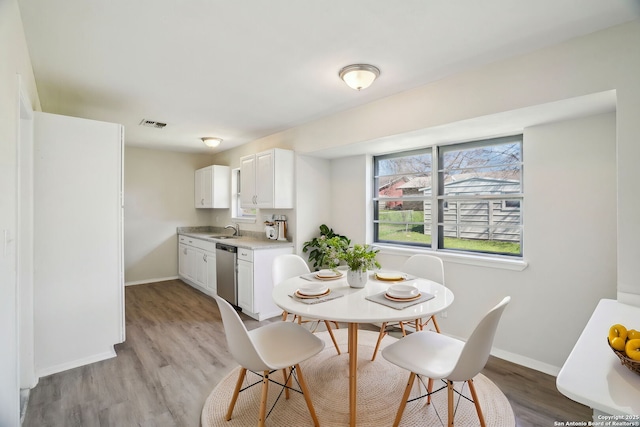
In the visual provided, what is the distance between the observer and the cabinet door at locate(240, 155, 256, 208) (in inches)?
169

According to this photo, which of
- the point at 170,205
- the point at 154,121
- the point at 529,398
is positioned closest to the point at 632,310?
the point at 529,398

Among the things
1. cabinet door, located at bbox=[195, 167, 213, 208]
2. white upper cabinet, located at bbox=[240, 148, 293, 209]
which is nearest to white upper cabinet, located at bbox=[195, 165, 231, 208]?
cabinet door, located at bbox=[195, 167, 213, 208]

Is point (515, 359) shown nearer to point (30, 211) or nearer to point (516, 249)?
point (516, 249)

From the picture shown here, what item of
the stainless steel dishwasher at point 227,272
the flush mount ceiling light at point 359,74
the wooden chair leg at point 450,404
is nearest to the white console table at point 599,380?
the wooden chair leg at point 450,404

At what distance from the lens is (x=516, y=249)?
278 cm

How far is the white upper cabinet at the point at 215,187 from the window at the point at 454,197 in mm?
2807

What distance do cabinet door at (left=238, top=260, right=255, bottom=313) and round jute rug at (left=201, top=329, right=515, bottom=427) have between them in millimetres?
1293

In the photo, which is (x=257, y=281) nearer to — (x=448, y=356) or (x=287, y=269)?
(x=287, y=269)

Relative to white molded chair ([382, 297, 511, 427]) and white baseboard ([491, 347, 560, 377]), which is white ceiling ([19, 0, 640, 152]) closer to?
white molded chair ([382, 297, 511, 427])

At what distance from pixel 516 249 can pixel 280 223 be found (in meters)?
2.70

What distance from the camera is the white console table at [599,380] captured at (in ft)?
2.78

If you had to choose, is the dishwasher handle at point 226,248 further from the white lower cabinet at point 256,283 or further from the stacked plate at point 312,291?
the stacked plate at point 312,291

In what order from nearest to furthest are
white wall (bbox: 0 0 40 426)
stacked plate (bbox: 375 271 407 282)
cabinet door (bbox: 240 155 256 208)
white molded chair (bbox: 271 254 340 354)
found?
1. white wall (bbox: 0 0 40 426)
2. stacked plate (bbox: 375 271 407 282)
3. white molded chair (bbox: 271 254 340 354)
4. cabinet door (bbox: 240 155 256 208)

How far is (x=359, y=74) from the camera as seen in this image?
7.56 ft
